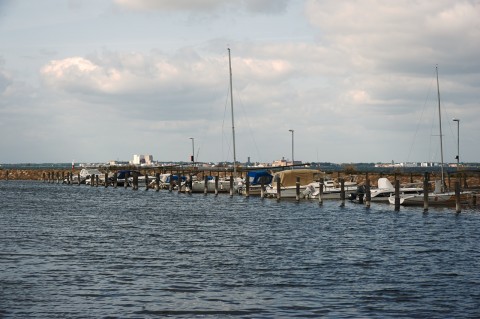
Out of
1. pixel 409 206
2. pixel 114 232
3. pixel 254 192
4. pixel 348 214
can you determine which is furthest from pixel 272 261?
pixel 254 192

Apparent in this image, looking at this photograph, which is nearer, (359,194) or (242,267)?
(242,267)

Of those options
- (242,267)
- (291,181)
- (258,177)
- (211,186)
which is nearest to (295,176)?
(291,181)

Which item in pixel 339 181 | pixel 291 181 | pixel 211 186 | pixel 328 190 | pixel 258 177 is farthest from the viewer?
pixel 211 186

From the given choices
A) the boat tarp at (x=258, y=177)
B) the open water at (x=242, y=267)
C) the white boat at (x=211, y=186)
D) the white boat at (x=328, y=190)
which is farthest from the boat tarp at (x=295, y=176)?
the open water at (x=242, y=267)

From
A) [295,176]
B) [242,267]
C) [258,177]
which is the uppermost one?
[295,176]

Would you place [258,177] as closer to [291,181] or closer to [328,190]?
[291,181]

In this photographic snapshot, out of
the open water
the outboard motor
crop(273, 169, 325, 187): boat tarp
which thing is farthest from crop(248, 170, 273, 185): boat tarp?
the open water

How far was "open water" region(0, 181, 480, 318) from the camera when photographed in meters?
19.4

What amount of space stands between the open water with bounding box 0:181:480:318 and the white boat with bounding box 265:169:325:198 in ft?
68.8

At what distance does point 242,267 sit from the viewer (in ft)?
86.9

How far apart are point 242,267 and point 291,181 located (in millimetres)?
44799

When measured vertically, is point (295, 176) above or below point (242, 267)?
above

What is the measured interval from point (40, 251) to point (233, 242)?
886 centimetres

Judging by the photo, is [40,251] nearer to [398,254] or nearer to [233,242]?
[233,242]
